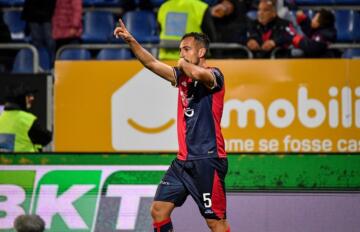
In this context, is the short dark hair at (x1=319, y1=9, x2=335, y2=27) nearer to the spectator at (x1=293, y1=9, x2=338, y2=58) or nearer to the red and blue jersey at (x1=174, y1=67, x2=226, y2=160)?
the spectator at (x1=293, y1=9, x2=338, y2=58)

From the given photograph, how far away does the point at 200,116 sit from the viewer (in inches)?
290

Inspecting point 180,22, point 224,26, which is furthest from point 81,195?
point 224,26

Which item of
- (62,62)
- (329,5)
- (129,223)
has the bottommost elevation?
(129,223)

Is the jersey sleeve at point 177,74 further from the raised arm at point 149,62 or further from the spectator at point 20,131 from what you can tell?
the spectator at point 20,131


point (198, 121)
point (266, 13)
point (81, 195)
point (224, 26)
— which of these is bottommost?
point (81, 195)

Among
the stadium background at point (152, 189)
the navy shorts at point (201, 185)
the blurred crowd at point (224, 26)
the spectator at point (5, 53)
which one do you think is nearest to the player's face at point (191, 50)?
the navy shorts at point (201, 185)

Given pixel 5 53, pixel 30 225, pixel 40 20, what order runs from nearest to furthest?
pixel 30 225
pixel 40 20
pixel 5 53

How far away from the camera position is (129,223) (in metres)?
8.52

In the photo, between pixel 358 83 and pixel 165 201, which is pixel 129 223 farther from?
pixel 358 83

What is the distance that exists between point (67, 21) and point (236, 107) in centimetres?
299

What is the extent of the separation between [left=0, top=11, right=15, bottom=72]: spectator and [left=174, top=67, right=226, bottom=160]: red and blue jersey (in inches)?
242

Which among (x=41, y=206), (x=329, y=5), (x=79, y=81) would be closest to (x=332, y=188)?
(x=41, y=206)

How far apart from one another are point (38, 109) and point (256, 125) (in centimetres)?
260

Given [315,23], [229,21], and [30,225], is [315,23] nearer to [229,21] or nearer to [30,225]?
[229,21]
